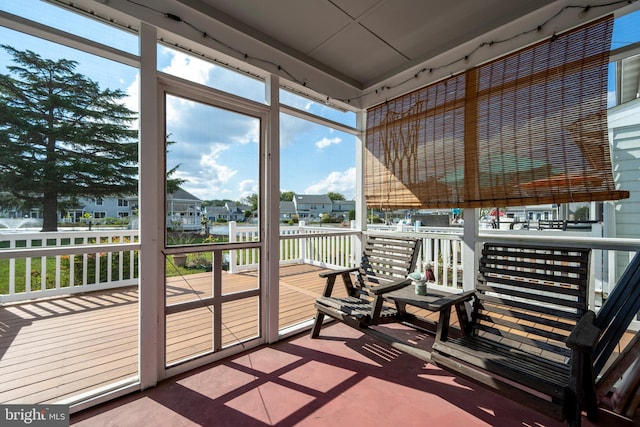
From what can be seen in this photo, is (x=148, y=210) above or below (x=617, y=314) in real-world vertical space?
above

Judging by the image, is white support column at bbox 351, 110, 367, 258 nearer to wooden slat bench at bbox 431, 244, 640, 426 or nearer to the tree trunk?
wooden slat bench at bbox 431, 244, 640, 426

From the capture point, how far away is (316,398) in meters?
1.95

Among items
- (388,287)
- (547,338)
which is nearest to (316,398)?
(388,287)

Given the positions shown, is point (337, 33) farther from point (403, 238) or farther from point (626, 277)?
point (626, 277)

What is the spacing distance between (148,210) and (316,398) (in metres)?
1.79

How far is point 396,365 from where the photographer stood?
7.85 ft

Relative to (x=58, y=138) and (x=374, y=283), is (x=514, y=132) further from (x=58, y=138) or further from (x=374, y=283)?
(x=58, y=138)

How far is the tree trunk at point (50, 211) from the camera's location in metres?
1.84

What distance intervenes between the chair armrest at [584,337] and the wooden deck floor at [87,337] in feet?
7.63

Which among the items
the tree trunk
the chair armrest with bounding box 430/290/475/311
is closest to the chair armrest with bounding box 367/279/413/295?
the chair armrest with bounding box 430/290/475/311

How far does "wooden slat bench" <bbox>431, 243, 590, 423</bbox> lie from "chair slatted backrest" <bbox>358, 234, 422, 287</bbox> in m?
0.66

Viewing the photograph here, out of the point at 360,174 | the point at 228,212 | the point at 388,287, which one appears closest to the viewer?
the point at 388,287

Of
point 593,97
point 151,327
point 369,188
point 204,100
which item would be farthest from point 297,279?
point 593,97

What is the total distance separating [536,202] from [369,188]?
1796 mm
